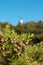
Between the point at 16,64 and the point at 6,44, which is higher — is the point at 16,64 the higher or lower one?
the lower one

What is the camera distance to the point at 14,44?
4500 millimetres

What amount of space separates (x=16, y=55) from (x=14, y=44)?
7.0 inches

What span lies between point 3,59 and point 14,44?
0.96ft

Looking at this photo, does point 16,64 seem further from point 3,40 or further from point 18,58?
point 3,40

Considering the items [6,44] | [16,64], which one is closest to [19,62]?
[16,64]

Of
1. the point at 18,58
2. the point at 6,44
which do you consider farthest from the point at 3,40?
the point at 18,58

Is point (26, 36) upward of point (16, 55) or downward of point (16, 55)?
upward

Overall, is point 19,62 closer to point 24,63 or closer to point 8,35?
point 24,63

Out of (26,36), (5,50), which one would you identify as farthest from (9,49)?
(26,36)

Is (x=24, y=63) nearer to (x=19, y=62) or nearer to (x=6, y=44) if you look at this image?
(x=19, y=62)

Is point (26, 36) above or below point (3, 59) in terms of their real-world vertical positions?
above

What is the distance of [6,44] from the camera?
14.7ft

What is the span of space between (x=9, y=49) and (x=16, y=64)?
10.3 inches

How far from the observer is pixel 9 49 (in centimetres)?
447
